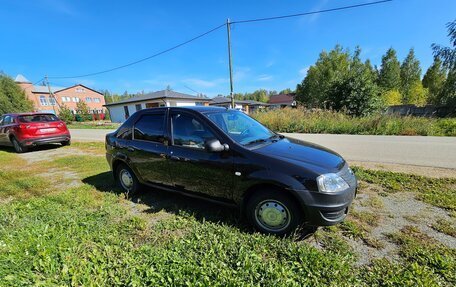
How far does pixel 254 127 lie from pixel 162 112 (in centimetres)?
163

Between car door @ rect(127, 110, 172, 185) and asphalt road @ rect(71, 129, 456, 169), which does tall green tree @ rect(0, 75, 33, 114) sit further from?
asphalt road @ rect(71, 129, 456, 169)

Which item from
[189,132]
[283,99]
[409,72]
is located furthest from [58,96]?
[409,72]

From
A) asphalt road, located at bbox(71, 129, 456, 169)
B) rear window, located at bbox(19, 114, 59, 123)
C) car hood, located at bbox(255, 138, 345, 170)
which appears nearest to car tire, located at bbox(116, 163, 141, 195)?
car hood, located at bbox(255, 138, 345, 170)

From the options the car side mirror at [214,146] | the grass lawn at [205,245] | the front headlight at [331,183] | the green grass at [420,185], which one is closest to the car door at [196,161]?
the car side mirror at [214,146]

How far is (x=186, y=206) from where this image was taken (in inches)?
153

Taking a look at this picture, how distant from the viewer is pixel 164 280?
7.06 ft

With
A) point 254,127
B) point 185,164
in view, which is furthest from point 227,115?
point 185,164

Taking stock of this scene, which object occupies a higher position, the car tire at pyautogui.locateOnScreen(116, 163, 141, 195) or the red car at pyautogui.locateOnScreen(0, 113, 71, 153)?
the red car at pyautogui.locateOnScreen(0, 113, 71, 153)

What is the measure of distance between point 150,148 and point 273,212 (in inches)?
91.6

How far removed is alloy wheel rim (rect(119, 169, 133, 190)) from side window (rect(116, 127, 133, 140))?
695 millimetres

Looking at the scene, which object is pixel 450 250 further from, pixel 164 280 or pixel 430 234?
pixel 164 280

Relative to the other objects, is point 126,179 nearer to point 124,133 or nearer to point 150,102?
point 124,133

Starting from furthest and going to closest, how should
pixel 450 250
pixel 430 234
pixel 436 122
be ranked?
pixel 436 122
pixel 430 234
pixel 450 250

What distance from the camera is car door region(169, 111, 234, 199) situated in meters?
3.13
